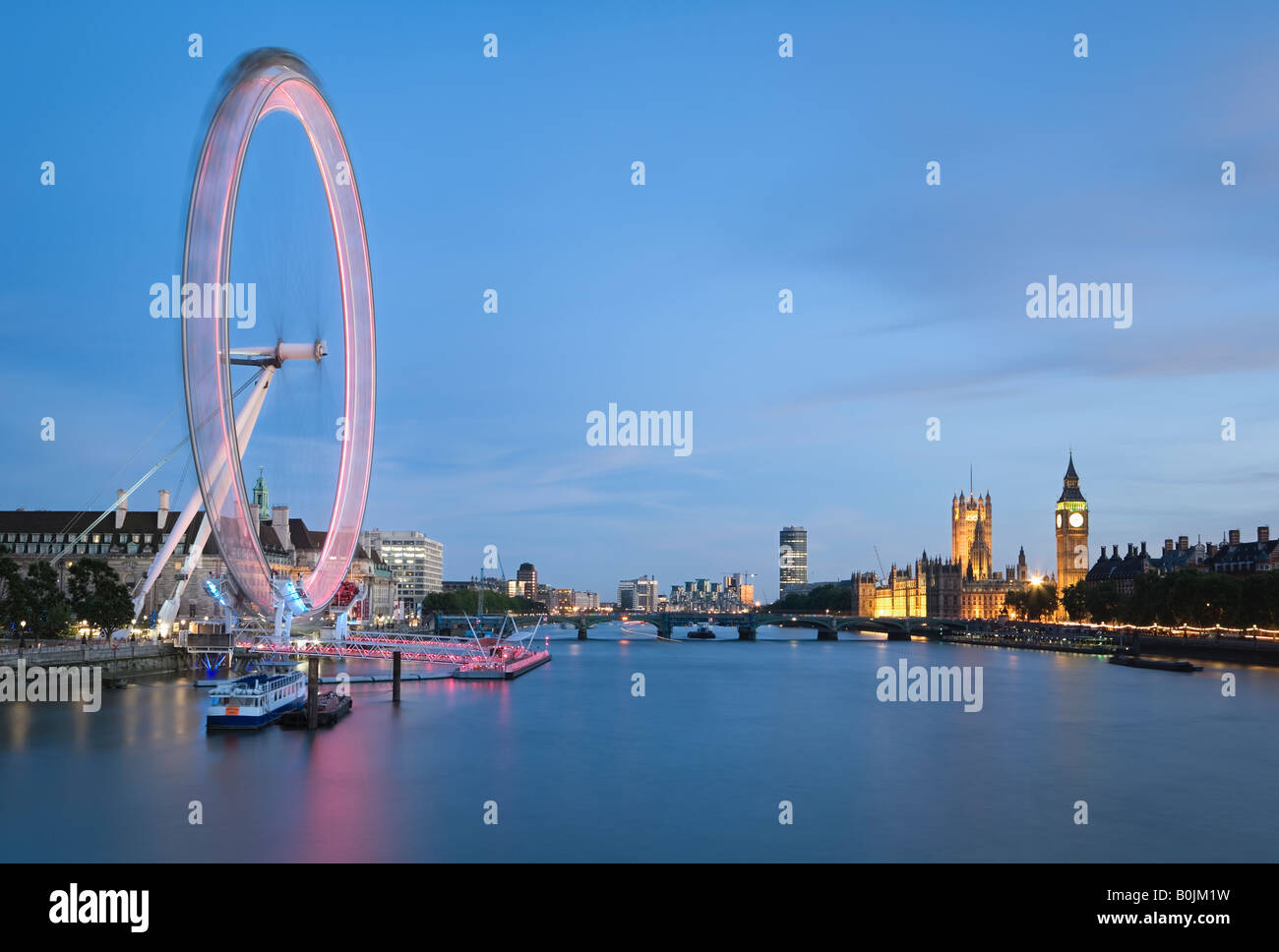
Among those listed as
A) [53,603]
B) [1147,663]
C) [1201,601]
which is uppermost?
[53,603]

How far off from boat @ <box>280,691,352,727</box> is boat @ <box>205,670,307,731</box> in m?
0.77

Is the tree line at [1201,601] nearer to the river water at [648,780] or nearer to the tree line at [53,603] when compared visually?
the river water at [648,780]

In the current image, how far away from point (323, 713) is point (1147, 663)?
62050mm

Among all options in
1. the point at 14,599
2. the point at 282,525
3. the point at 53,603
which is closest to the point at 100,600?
the point at 53,603

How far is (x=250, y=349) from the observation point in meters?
39.9

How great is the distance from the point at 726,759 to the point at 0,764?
74.4 ft

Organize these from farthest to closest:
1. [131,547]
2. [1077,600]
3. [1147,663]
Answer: [1077,600] < [131,547] < [1147,663]

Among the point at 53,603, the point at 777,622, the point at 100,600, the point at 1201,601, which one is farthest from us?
the point at 777,622

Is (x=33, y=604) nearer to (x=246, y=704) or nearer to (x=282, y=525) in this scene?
(x=246, y=704)

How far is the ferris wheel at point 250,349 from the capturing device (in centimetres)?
3353

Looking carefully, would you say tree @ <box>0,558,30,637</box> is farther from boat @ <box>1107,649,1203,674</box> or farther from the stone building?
boat @ <box>1107,649,1203,674</box>

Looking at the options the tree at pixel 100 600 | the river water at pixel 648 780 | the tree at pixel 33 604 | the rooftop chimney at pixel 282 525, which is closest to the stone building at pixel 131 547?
the rooftop chimney at pixel 282 525

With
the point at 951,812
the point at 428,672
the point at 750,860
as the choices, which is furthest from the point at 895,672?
the point at 750,860
